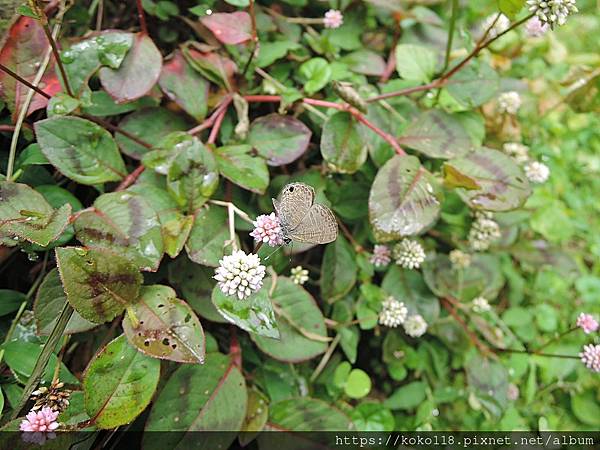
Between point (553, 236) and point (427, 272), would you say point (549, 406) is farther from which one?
point (427, 272)

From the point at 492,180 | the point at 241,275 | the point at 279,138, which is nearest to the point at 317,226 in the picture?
the point at 241,275

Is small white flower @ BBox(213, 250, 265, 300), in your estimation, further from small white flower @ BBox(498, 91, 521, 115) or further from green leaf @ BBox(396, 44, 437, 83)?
small white flower @ BBox(498, 91, 521, 115)

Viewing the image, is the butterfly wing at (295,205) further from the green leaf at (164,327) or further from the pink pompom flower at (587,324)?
the pink pompom flower at (587,324)

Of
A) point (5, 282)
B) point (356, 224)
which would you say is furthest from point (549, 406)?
point (5, 282)

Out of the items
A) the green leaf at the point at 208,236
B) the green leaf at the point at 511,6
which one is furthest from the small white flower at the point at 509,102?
the green leaf at the point at 208,236

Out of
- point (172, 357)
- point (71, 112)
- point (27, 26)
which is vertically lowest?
point (172, 357)

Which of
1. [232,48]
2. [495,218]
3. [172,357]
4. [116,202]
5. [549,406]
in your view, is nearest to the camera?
[172,357]
